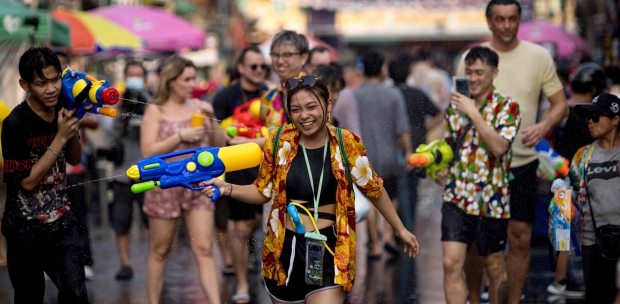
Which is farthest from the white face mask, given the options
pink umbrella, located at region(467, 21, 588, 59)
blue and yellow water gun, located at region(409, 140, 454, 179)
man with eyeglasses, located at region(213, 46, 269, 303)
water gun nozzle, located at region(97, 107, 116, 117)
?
pink umbrella, located at region(467, 21, 588, 59)

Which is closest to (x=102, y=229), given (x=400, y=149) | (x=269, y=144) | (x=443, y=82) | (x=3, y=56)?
(x=3, y=56)

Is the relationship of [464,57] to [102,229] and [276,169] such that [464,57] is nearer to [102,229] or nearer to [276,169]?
[276,169]

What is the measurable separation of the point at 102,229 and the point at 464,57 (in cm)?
684

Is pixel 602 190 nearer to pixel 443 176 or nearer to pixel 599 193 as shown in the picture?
pixel 599 193

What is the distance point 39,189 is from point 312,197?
1.82 metres

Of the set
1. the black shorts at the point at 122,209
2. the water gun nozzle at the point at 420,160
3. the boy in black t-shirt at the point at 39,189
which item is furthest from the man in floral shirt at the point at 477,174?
the black shorts at the point at 122,209

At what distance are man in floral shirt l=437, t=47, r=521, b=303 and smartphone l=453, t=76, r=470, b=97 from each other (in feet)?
0.11

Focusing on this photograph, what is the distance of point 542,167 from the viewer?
677cm

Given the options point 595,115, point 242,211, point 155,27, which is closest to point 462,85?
point 595,115

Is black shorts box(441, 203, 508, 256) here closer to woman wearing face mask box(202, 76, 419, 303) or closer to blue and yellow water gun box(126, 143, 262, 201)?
woman wearing face mask box(202, 76, 419, 303)

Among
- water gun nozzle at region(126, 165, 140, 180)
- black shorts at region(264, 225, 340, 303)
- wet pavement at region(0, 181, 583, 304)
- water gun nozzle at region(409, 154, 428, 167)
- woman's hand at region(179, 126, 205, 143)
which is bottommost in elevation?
wet pavement at region(0, 181, 583, 304)

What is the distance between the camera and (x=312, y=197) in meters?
4.55

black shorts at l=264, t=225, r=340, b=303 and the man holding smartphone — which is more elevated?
the man holding smartphone

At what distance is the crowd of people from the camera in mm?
4562
